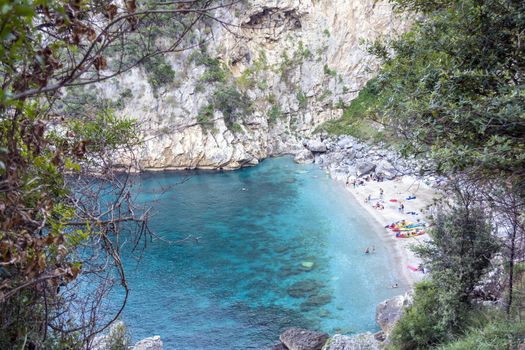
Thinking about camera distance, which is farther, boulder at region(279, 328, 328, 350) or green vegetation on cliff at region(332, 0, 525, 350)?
boulder at region(279, 328, 328, 350)

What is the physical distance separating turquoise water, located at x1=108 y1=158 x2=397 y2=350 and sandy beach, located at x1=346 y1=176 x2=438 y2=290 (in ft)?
2.95

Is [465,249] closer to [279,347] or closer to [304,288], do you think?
[279,347]

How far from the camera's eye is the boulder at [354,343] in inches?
532

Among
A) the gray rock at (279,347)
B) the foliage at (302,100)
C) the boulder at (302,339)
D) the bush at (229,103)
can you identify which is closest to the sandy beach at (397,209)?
the boulder at (302,339)

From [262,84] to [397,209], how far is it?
35.8 m

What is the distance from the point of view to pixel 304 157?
53.7m

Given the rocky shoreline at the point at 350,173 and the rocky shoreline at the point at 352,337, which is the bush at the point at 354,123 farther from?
the rocky shoreline at the point at 352,337

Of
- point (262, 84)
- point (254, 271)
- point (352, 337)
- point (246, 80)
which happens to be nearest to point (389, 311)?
point (352, 337)

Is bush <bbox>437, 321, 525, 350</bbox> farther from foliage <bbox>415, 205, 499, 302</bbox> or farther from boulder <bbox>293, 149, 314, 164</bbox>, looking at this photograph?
boulder <bbox>293, 149, 314, 164</bbox>

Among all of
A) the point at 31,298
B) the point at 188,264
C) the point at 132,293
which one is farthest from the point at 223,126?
the point at 31,298

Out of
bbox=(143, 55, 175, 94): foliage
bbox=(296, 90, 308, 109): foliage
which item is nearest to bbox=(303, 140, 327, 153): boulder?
bbox=(296, 90, 308, 109): foliage

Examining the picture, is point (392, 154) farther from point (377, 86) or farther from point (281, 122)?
point (377, 86)

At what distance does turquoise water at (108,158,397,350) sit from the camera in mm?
18094

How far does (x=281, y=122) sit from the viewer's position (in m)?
62.1
